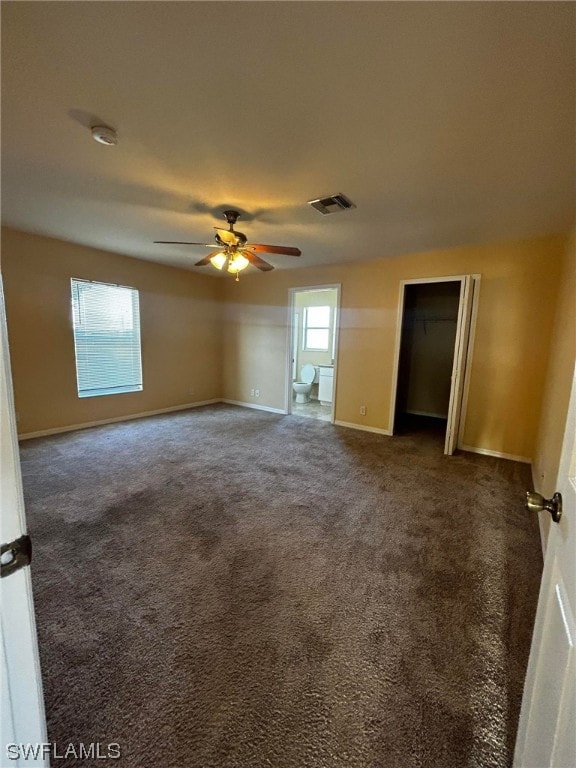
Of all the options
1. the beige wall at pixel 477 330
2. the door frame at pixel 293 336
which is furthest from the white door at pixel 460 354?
the door frame at pixel 293 336

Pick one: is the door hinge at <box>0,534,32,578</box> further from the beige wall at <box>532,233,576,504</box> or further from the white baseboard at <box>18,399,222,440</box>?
the white baseboard at <box>18,399,222,440</box>

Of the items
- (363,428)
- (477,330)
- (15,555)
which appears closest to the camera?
(15,555)

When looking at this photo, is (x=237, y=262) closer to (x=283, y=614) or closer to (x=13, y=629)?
(x=283, y=614)

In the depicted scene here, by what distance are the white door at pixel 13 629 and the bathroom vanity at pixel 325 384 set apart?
581 centimetres

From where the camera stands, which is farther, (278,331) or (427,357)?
(427,357)

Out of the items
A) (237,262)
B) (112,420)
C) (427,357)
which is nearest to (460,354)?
(427,357)

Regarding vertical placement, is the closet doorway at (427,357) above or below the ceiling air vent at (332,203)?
below

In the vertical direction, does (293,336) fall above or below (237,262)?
below

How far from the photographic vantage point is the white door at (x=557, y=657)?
23.6 inches

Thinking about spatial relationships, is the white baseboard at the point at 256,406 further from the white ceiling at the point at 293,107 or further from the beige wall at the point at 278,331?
the white ceiling at the point at 293,107

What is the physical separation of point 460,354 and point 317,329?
3880mm

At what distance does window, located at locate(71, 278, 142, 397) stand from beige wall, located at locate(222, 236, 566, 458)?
6.29ft

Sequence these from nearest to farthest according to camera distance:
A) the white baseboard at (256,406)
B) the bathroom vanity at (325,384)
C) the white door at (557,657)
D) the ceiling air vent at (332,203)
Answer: the white door at (557,657) → the ceiling air vent at (332,203) → the white baseboard at (256,406) → the bathroom vanity at (325,384)

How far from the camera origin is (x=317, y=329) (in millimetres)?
7094
